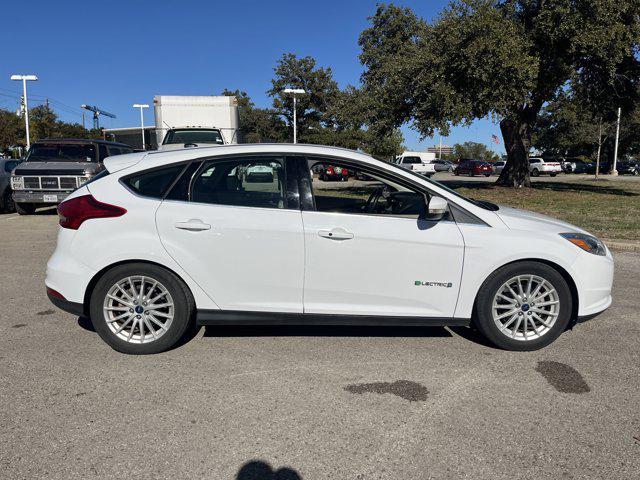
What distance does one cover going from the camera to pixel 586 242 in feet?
13.8

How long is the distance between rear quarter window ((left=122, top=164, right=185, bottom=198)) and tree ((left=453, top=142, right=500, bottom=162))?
108 m

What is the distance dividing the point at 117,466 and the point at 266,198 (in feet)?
7.00

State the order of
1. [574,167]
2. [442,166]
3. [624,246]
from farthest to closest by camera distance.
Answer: [442,166] < [574,167] < [624,246]

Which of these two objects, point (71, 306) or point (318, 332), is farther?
point (318, 332)

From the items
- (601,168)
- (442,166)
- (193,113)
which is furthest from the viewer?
(442,166)

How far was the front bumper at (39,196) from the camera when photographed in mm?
12242

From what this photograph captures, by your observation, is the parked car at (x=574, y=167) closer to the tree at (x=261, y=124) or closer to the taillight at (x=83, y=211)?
the tree at (x=261, y=124)

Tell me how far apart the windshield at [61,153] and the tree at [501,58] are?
10.5 meters

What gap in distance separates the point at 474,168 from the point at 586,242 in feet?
148

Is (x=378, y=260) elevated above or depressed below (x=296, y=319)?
above

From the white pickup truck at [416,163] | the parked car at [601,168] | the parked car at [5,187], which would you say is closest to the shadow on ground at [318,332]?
the parked car at [5,187]

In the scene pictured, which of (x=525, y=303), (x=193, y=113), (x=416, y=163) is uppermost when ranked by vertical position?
(x=193, y=113)

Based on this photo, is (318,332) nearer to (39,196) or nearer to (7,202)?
(39,196)

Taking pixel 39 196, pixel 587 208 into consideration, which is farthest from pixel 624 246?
pixel 39 196
